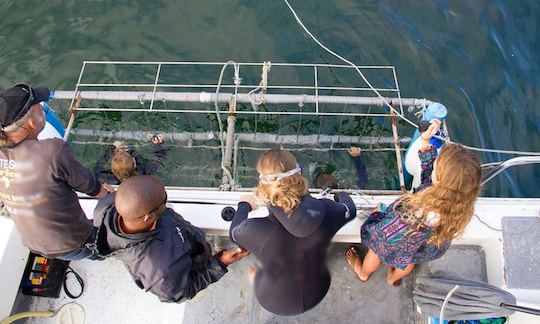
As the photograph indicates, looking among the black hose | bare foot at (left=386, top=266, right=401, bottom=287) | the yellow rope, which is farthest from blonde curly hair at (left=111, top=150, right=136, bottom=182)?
the black hose

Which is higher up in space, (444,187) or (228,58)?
(444,187)

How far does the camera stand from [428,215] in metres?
2.48

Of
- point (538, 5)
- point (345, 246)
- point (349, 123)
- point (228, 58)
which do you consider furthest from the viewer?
point (538, 5)

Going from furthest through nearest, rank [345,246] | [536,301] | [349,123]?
[349,123], [345,246], [536,301]

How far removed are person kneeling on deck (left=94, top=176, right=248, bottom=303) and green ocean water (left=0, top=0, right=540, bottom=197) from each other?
3.08 m

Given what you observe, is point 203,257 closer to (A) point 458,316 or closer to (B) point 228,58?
(A) point 458,316

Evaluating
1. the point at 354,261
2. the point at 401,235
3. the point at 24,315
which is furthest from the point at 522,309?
the point at 24,315

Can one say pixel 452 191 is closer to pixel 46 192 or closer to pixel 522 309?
pixel 522 309

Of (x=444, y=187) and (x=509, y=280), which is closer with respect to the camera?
(x=444, y=187)

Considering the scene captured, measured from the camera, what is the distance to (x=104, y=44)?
5.77 meters

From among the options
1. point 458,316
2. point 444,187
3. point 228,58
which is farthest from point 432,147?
point 228,58

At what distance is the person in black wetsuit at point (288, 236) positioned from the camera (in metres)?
2.42

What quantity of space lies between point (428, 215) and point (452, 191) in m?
0.20

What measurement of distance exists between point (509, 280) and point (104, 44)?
5244 mm
